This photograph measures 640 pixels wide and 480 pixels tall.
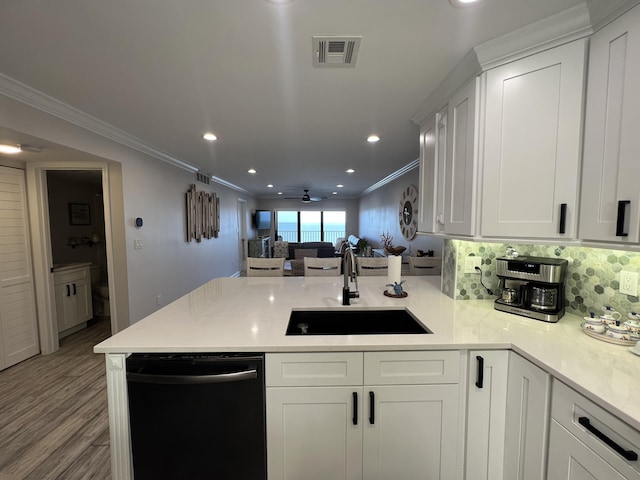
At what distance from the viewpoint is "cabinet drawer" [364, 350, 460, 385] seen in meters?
1.27

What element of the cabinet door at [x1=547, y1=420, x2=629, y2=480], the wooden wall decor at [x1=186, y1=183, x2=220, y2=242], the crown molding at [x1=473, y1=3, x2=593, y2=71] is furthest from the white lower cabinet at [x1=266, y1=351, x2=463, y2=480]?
the wooden wall decor at [x1=186, y1=183, x2=220, y2=242]

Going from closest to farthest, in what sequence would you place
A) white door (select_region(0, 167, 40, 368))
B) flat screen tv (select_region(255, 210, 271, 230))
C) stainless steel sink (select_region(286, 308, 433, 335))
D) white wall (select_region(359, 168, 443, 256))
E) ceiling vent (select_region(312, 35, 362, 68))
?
ceiling vent (select_region(312, 35, 362, 68)), stainless steel sink (select_region(286, 308, 433, 335)), white door (select_region(0, 167, 40, 368)), white wall (select_region(359, 168, 443, 256)), flat screen tv (select_region(255, 210, 271, 230))

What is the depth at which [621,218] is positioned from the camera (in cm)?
104

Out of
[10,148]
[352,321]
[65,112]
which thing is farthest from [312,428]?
[10,148]

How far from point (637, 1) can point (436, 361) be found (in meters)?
1.59

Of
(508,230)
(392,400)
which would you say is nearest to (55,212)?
(392,400)

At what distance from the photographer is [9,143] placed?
2338 mm

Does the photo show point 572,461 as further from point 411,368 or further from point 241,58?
point 241,58

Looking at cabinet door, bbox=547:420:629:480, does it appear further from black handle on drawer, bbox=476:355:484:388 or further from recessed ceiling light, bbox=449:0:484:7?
recessed ceiling light, bbox=449:0:484:7

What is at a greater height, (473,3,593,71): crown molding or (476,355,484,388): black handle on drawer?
(473,3,593,71): crown molding

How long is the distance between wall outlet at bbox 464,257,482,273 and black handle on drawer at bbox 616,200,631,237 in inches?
33.2

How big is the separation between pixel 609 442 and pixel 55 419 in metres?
3.27

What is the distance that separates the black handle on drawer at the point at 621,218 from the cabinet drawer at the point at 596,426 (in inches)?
24.0

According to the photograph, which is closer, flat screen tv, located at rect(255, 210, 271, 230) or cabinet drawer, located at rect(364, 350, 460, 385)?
cabinet drawer, located at rect(364, 350, 460, 385)
